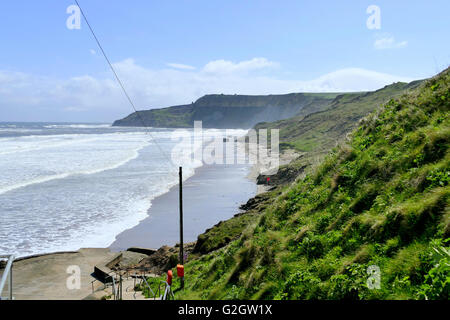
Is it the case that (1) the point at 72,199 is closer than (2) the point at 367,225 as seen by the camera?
No

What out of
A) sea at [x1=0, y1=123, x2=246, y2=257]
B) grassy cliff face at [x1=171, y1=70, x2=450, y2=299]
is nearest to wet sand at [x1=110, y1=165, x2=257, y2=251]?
sea at [x1=0, y1=123, x2=246, y2=257]

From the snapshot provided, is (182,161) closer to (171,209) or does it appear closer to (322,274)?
(171,209)

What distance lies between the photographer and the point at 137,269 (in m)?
23.4

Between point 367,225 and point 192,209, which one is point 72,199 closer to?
point 192,209

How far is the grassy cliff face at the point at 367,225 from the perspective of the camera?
21.0 ft

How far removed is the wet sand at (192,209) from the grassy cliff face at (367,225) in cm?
1295

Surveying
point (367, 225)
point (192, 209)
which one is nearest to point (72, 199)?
point (192, 209)

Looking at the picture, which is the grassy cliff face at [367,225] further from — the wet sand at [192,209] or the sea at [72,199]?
the sea at [72,199]

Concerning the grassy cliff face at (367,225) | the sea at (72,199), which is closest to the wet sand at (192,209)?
the sea at (72,199)

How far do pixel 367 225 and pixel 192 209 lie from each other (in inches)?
1075

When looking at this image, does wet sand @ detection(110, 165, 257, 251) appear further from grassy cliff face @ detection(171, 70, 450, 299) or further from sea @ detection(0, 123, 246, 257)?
grassy cliff face @ detection(171, 70, 450, 299)

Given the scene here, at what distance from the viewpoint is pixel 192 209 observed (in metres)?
34.8
